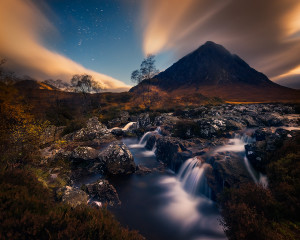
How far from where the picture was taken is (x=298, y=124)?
17.2 metres

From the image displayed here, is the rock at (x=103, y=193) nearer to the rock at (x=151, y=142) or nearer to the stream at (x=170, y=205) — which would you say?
the stream at (x=170, y=205)

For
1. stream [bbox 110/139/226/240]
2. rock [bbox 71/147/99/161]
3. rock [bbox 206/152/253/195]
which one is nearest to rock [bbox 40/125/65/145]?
rock [bbox 71/147/99/161]

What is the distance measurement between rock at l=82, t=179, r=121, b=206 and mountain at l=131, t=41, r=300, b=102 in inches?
3481

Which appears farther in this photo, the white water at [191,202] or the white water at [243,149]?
the white water at [243,149]

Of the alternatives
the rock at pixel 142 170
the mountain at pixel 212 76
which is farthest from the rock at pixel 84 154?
the mountain at pixel 212 76

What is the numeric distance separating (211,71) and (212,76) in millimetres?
9680

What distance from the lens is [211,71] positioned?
415 ft

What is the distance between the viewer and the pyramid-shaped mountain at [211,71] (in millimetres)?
112394

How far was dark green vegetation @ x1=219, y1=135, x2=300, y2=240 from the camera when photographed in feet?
13.7

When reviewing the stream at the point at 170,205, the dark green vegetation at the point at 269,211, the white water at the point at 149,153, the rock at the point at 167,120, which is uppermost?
the rock at the point at 167,120

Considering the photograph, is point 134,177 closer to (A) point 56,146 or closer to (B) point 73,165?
(B) point 73,165

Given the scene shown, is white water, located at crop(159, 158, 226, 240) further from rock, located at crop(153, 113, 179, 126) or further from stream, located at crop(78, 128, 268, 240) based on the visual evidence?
rock, located at crop(153, 113, 179, 126)

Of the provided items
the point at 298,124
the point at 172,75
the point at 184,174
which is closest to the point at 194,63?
the point at 172,75

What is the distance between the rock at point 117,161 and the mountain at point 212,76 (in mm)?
85035
